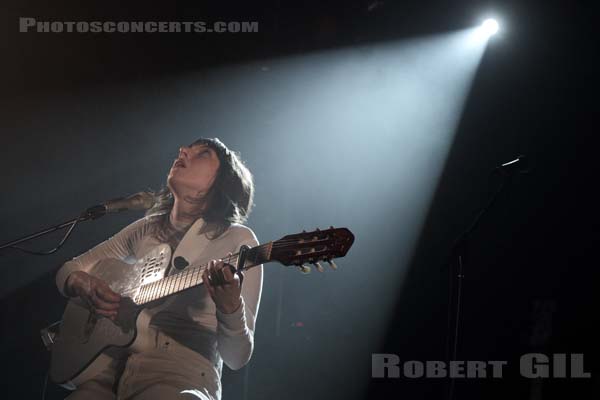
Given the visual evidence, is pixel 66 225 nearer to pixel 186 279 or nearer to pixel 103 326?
pixel 103 326

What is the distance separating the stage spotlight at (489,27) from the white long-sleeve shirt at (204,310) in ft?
6.48

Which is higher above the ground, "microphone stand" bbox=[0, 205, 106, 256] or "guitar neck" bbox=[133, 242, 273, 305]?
"microphone stand" bbox=[0, 205, 106, 256]

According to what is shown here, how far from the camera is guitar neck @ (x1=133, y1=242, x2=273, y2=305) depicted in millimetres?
2270

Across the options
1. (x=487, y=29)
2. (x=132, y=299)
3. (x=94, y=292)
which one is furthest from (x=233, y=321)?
(x=487, y=29)

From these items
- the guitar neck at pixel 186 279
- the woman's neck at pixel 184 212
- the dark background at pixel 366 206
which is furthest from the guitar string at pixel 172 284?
the dark background at pixel 366 206

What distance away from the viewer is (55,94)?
333 centimetres

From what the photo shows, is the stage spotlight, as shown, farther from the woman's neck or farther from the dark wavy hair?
the woman's neck

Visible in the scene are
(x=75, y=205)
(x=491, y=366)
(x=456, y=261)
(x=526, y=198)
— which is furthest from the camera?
(x=526, y=198)

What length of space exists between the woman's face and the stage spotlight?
6.05 ft

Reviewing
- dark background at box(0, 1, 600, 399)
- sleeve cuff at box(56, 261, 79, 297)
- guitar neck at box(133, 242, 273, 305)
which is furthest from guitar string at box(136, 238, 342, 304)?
dark background at box(0, 1, 600, 399)

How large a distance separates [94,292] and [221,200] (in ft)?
2.41

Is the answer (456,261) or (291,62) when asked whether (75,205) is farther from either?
(456,261)

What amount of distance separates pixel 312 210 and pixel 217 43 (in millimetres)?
1153

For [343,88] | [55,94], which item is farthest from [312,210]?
[55,94]
